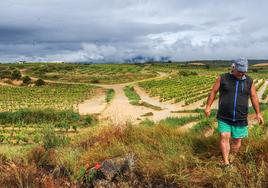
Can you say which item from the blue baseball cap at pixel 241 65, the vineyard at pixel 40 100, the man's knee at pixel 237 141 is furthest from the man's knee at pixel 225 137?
the vineyard at pixel 40 100

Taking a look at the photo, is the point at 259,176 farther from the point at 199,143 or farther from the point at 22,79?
the point at 22,79

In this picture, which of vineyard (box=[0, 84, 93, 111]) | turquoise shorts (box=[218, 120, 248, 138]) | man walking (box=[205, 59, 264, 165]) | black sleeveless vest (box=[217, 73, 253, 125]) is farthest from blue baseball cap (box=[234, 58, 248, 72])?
vineyard (box=[0, 84, 93, 111])

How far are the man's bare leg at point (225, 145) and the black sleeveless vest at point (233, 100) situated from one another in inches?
11.0

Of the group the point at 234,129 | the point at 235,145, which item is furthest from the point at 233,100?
the point at 235,145

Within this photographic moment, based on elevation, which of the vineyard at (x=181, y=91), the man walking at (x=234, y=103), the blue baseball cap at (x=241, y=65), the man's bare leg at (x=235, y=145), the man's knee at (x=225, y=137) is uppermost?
the blue baseball cap at (x=241, y=65)

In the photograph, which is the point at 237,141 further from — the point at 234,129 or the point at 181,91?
the point at 181,91

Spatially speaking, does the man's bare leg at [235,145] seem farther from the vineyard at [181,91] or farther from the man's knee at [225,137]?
the vineyard at [181,91]

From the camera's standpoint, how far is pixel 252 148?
23.0 feet

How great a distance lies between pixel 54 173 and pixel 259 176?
3275 millimetres

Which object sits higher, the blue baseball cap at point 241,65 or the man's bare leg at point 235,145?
the blue baseball cap at point 241,65

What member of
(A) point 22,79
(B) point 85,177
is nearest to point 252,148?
(B) point 85,177

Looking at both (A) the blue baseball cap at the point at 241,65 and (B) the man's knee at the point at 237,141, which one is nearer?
(A) the blue baseball cap at the point at 241,65

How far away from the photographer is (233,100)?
7203 mm

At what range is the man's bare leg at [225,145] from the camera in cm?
681
